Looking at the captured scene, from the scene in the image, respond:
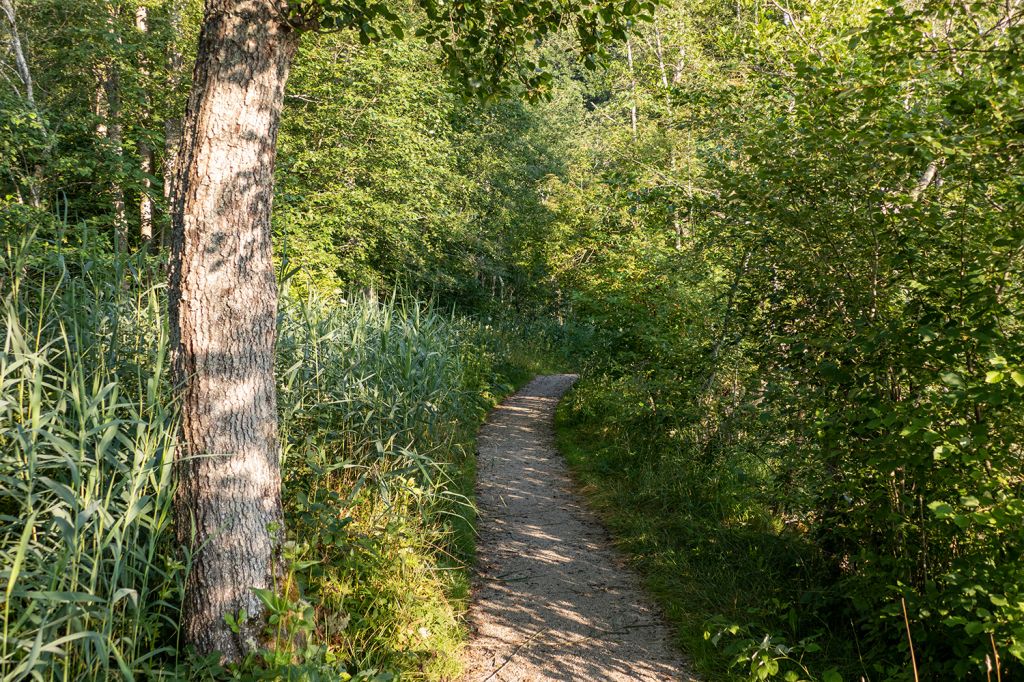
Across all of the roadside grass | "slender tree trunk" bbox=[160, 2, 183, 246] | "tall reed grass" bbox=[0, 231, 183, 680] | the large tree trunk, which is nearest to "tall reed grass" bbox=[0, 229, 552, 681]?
"tall reed grass" bbox=[0, 231, 183, 680]

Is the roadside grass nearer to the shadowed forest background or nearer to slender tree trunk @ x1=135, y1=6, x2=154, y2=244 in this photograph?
the shadowed forest background

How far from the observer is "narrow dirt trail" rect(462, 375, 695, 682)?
4047 millimetres

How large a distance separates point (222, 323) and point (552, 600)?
3.10 meters

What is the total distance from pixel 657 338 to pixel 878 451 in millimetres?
4706

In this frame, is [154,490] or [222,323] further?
[222,323]

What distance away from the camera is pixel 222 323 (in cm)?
326

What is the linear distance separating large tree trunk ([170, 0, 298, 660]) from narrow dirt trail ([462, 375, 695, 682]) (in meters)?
1.56

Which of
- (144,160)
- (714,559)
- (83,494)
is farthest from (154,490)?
(144,160)

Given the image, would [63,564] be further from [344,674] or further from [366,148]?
[366,148]

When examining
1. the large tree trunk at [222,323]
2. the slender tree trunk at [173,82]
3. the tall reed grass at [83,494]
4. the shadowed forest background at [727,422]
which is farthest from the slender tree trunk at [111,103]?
the large tree trunk at [222,323]

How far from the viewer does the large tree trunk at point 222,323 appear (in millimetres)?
3172

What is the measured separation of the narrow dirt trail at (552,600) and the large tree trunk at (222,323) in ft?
5.10

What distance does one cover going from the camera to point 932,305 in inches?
134

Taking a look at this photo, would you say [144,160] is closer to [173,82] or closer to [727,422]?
[173,82]
